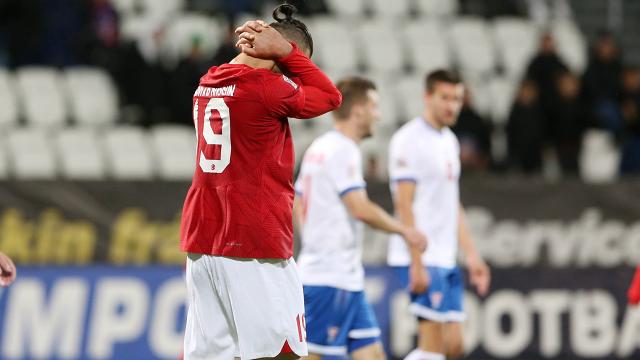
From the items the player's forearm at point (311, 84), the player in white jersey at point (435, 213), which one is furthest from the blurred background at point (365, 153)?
the player's forearm at point (311, 84)

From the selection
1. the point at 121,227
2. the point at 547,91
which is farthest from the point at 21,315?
the point at 547,91

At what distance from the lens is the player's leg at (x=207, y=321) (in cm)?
543

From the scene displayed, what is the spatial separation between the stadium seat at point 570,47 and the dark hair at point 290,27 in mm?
11211

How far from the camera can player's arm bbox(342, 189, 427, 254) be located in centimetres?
755

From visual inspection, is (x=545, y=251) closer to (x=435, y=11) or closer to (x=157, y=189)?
(x=157, y=189)

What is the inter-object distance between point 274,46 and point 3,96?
1019 cm

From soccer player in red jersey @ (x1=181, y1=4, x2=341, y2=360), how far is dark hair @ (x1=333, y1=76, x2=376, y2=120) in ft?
7.97

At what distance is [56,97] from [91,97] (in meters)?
0.43

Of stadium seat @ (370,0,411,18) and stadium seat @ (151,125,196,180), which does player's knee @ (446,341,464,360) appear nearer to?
stadium seat @ (151,125,196,180)

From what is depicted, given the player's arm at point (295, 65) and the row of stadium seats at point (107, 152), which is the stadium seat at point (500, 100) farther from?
the player's arm at point (295, 65)

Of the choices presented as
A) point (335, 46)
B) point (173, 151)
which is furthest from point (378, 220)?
point (335, 46)

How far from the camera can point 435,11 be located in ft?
55.9

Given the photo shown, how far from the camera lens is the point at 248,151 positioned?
17.6 ft

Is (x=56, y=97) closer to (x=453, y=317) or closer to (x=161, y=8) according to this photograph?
(x=161, y=8)
